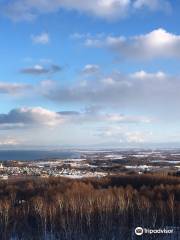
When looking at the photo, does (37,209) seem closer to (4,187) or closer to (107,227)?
(107,227)

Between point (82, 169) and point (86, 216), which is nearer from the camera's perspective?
point (86, 216)

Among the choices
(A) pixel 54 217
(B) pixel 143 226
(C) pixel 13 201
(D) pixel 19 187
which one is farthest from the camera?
(D) pixel 19 187

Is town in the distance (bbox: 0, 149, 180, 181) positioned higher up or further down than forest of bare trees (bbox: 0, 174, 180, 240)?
higher up

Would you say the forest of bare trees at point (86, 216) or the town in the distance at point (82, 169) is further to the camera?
the town in the distance at point (82, 169)

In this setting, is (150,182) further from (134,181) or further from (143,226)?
(143,226)

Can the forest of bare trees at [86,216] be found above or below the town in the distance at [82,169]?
below

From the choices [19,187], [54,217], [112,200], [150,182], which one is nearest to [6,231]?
[54,217]

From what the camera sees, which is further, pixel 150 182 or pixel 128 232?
pixel 150 182

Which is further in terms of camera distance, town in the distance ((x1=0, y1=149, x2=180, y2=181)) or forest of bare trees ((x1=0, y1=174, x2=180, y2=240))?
→ town in the distance ((x1=0, y1=149, x2=180, y2=181))

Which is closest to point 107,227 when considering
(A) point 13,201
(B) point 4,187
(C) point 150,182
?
(A) point 13,201

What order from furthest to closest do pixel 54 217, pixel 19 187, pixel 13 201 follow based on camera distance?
pixel 19 187 < pixel 13 201 < pixel 54 217

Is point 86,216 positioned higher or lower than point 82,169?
lower
